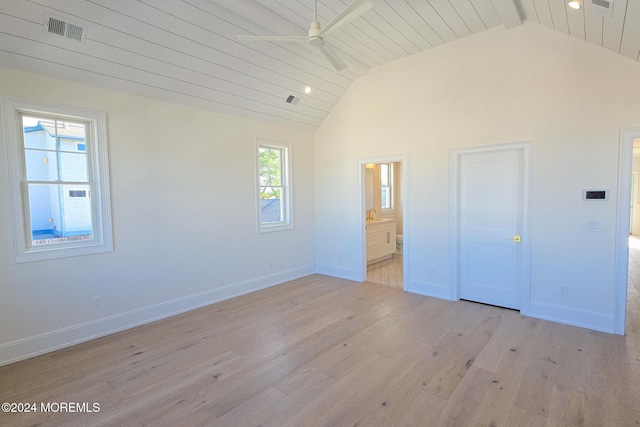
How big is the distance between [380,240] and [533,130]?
3674 mm

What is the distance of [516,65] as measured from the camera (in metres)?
3.72

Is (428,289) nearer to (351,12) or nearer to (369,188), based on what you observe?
(369,188)

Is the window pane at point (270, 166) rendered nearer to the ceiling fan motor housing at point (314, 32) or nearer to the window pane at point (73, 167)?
the window pane at point (73, 167)

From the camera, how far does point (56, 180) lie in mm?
A: 3234

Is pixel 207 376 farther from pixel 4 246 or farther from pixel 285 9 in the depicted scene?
pixel 285 9

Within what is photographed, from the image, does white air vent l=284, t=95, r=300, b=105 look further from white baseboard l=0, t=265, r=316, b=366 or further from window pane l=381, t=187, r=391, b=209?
window pane l=381, t=187, r=391, b=209

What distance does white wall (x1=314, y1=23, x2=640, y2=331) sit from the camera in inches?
129

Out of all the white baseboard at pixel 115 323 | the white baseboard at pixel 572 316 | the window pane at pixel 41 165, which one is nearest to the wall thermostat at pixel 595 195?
the white baseboard at pixel 572 316

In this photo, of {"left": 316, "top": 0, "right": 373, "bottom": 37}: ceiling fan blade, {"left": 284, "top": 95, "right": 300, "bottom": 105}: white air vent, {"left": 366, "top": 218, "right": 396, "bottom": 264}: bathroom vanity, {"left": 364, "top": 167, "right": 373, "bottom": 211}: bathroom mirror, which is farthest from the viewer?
{"left": 364, "top": 167, "right": 373, "bottom": 211}: bathroom mirror

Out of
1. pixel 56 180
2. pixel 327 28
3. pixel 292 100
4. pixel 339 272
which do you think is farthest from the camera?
pixel 339 272

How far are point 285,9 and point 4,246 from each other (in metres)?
3.57

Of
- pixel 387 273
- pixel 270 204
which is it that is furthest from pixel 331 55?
pixel 387 273

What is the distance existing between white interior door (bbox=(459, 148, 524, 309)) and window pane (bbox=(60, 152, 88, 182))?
4.63m

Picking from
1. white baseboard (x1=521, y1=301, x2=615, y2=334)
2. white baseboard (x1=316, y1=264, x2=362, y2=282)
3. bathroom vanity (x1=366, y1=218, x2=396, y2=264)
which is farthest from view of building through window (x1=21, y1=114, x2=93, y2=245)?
white baseboard (x1=521, y1=301, x2=615, y2=334)
